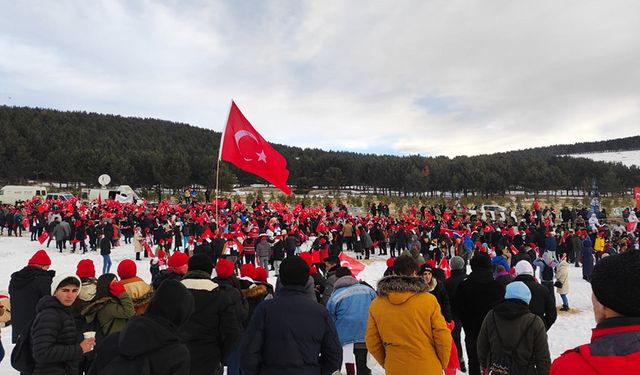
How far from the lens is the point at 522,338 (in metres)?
3.19

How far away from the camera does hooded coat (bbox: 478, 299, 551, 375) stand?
3.17 meters

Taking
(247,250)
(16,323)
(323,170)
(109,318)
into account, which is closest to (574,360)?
(109,318)

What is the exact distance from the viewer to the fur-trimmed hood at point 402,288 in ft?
9.85

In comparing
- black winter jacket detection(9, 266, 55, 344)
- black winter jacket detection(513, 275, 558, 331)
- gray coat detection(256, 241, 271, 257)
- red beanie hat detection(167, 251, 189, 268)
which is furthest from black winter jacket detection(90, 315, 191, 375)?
gray coat detection(256, 241, 271, 257)

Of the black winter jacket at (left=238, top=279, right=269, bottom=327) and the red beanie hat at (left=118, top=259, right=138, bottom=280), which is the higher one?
the red beanie hat at (left=118, top=259, right=138, bottom=280)

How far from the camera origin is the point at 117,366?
1.94m

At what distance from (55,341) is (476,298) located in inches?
159

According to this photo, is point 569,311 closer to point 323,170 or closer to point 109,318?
point 109,318

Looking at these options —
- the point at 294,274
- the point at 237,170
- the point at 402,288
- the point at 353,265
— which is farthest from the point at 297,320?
the point at 237,170

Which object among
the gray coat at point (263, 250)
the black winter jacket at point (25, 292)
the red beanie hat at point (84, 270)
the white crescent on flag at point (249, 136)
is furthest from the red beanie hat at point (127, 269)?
the gray coat at point (263, 250)

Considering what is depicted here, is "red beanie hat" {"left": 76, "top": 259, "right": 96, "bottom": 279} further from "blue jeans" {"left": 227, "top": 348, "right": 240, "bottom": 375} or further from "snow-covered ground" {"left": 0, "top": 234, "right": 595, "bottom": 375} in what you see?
"snow-covered ground" {"left": 0, "top": 234, "right": 595, "bottom": 375}

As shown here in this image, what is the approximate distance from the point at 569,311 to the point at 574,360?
954 cm

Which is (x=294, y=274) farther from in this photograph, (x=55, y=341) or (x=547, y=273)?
(x=547, y=273)

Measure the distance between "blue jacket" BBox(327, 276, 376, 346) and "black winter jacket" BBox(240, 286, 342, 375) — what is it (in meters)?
1.29
